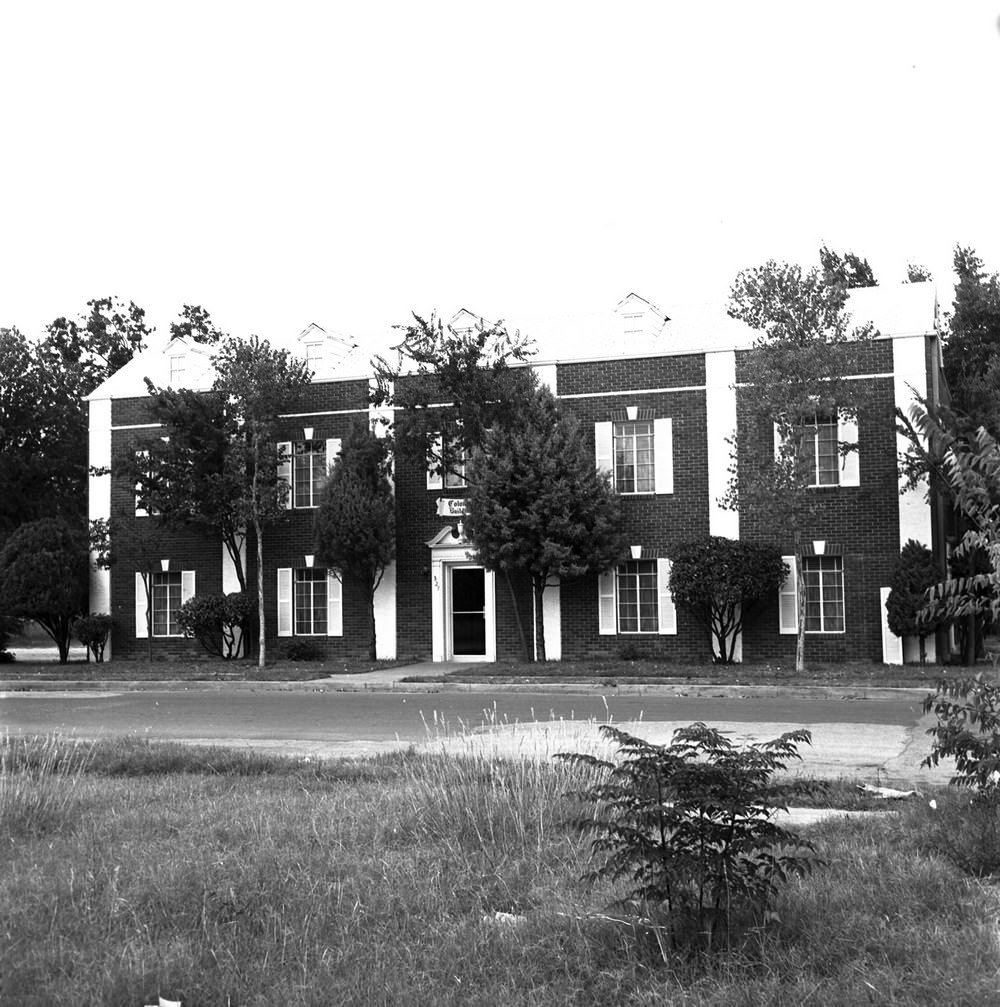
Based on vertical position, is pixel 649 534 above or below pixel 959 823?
above

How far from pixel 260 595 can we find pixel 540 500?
7.27 meters

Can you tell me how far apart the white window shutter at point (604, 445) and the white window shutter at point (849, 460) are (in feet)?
15.8

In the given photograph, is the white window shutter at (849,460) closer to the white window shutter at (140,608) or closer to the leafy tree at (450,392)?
the leafy tree at (450,392)

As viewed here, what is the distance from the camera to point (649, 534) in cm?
Answer: 2602

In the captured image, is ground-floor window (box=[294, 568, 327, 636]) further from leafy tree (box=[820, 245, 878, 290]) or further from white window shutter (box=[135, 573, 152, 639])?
leafy tree (box=[820, 245, 878, 290])

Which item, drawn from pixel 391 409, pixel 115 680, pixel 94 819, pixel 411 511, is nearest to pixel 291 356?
pixel 391 409

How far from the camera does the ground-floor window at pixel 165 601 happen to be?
2950 cm

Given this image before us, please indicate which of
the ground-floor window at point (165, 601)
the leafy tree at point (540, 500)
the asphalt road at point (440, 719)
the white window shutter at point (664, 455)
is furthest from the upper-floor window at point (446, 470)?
the ground-floor window at point (165, 601)

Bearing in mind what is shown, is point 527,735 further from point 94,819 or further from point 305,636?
point 305,636

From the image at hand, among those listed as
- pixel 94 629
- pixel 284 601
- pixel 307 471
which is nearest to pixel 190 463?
pixel 307 471

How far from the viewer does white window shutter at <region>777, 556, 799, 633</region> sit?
24.9 metres

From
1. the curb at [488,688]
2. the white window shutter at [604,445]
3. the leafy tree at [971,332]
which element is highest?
the leafy tree at [971,332]

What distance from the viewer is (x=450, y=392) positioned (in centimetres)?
2478

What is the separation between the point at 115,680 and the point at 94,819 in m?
15.9
